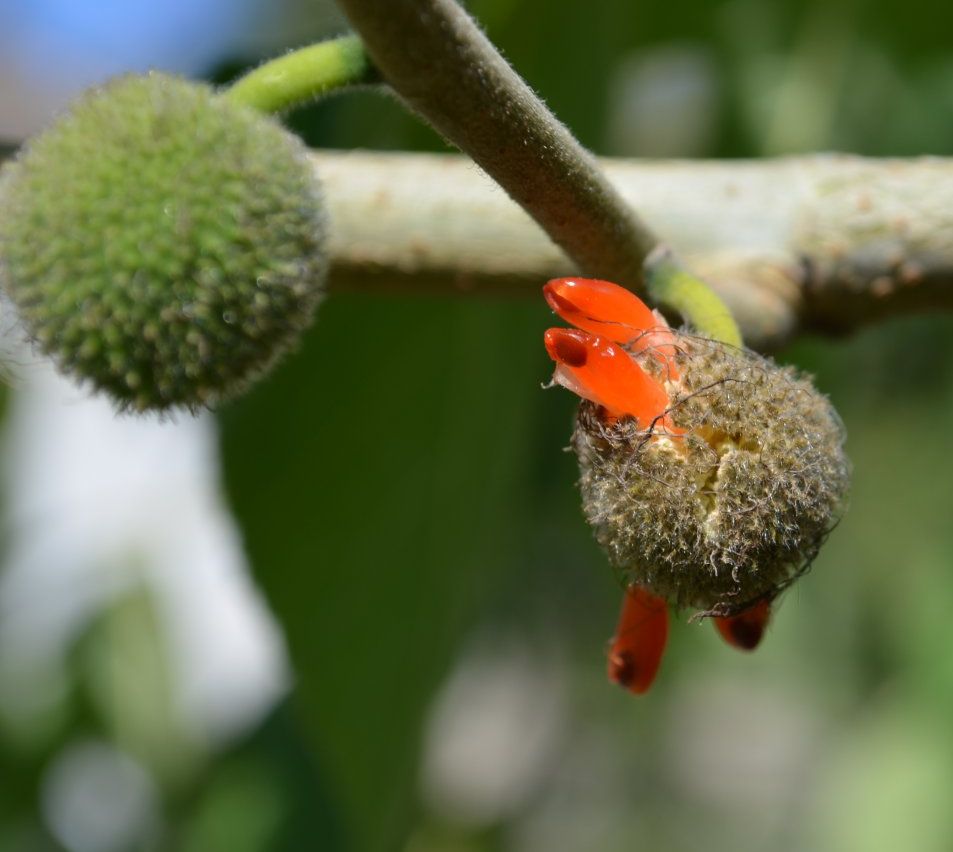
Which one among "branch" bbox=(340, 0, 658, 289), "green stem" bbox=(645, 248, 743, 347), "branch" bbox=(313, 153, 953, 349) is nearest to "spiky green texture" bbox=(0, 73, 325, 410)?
"branch" bbox=(340, 0, 658, 289)

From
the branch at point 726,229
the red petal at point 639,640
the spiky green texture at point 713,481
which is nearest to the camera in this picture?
the spiky green texture at point 713,481

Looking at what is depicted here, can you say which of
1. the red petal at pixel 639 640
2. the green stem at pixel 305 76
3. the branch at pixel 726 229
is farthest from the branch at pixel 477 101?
the branch at pixel 726 229

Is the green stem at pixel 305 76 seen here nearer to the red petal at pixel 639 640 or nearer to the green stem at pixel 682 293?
the green stem at pixel 682 293

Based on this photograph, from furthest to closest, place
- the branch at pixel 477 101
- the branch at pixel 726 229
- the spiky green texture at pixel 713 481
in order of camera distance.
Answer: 1. the branch at pixel 726 229
2. the spiky green texture at pixel 713 481
3. the branch at pixel 477 101

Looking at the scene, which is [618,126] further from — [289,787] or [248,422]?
[289,787]

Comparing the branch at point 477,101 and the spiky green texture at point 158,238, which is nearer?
the branch at point 477,101

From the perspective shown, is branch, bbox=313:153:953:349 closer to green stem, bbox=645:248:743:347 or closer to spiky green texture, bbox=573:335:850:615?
green stem, bbox=645:248:743:347

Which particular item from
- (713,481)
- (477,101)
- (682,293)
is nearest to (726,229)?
(682,293)
